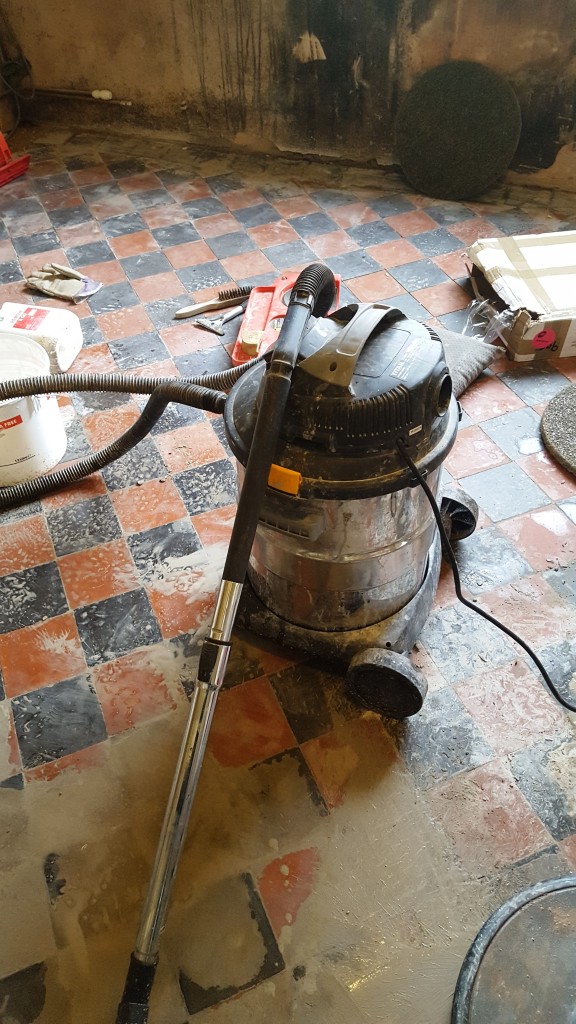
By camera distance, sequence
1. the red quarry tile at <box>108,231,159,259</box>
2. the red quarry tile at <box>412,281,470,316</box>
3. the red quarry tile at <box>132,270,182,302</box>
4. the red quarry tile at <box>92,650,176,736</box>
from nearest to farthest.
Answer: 1. the red quarry tile at <box>92,650,176,736</box>
2. the red quarry tile at <box>412,281,470,316</box>
3. the red quarry tile at <box>132,270,182,302</box>
4. the red quarry tile at <box>108,231,159,259</box>

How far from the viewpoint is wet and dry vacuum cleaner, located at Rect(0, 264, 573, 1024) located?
1.16 meters

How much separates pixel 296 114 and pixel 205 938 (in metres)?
3.26

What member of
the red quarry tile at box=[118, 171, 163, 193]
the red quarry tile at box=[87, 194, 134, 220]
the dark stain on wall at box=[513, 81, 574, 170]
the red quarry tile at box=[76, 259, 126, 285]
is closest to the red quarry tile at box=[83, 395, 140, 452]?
the red quarry tile at box=[76, 259, 126, 285]

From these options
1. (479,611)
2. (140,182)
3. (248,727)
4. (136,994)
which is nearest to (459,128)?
(140,182)

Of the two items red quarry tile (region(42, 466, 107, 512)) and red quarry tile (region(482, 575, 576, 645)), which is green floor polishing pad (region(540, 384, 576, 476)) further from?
red quarry tile (region(42, 466, 107, 512))

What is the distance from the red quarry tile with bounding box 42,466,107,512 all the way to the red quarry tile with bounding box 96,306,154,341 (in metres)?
0.66

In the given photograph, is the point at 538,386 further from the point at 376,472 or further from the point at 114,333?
the point at 114,333

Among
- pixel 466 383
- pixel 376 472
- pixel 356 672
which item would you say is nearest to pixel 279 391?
pixel 376 472

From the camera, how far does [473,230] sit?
289 centimetres

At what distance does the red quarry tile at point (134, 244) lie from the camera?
2842 millimetres

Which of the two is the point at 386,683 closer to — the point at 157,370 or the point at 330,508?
the point at 330,508

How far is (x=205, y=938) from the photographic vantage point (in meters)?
1.23

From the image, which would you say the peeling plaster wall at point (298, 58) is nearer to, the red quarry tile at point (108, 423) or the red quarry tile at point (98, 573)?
the red quarry tile at point (108, 423)

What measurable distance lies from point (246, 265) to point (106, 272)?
0.53m
